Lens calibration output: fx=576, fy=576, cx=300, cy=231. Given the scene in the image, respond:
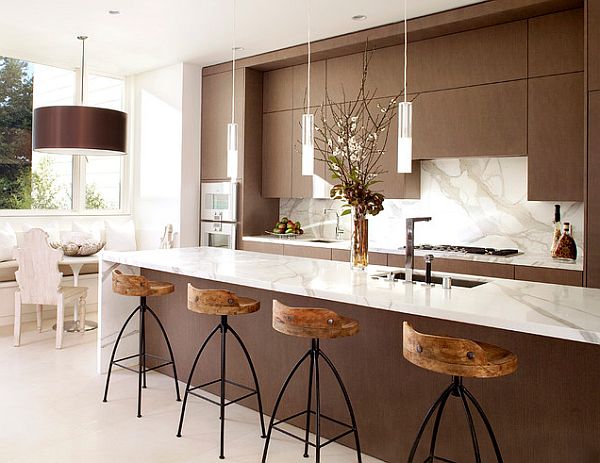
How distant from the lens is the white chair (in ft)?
16.3

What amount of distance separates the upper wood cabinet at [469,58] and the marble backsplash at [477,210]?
69 centimetres

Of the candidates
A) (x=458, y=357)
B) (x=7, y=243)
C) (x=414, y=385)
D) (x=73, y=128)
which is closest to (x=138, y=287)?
(x=73, y=128)

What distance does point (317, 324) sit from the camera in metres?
2.58

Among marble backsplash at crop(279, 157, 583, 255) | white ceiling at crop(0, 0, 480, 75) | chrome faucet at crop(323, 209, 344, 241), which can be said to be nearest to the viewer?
white ceiling at crop(0, 0, 480, 75)

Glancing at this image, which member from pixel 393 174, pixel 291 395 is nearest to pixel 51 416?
pixel 291 395

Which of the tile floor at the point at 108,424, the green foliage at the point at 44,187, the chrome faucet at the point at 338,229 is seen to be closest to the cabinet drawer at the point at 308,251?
the chrome faucet at the point at 338,229

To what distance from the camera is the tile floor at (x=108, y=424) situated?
2.94 metres

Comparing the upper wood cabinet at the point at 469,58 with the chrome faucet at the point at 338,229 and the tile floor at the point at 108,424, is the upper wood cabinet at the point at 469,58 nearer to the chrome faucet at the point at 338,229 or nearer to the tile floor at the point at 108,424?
the chrome faucet at the point at 338,229

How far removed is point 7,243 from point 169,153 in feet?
6.28

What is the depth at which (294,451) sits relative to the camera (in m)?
3.01

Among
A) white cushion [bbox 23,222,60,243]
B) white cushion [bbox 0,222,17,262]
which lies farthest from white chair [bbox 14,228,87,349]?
white cushion [bbox 23,222,60,243]

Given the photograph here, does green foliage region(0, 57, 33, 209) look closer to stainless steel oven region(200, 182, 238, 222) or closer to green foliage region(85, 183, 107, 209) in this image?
green foliage region(85, 183, 107, 209)

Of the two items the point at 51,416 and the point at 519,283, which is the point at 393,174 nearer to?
the point at 519,283

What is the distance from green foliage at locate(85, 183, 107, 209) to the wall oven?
1348 mm
